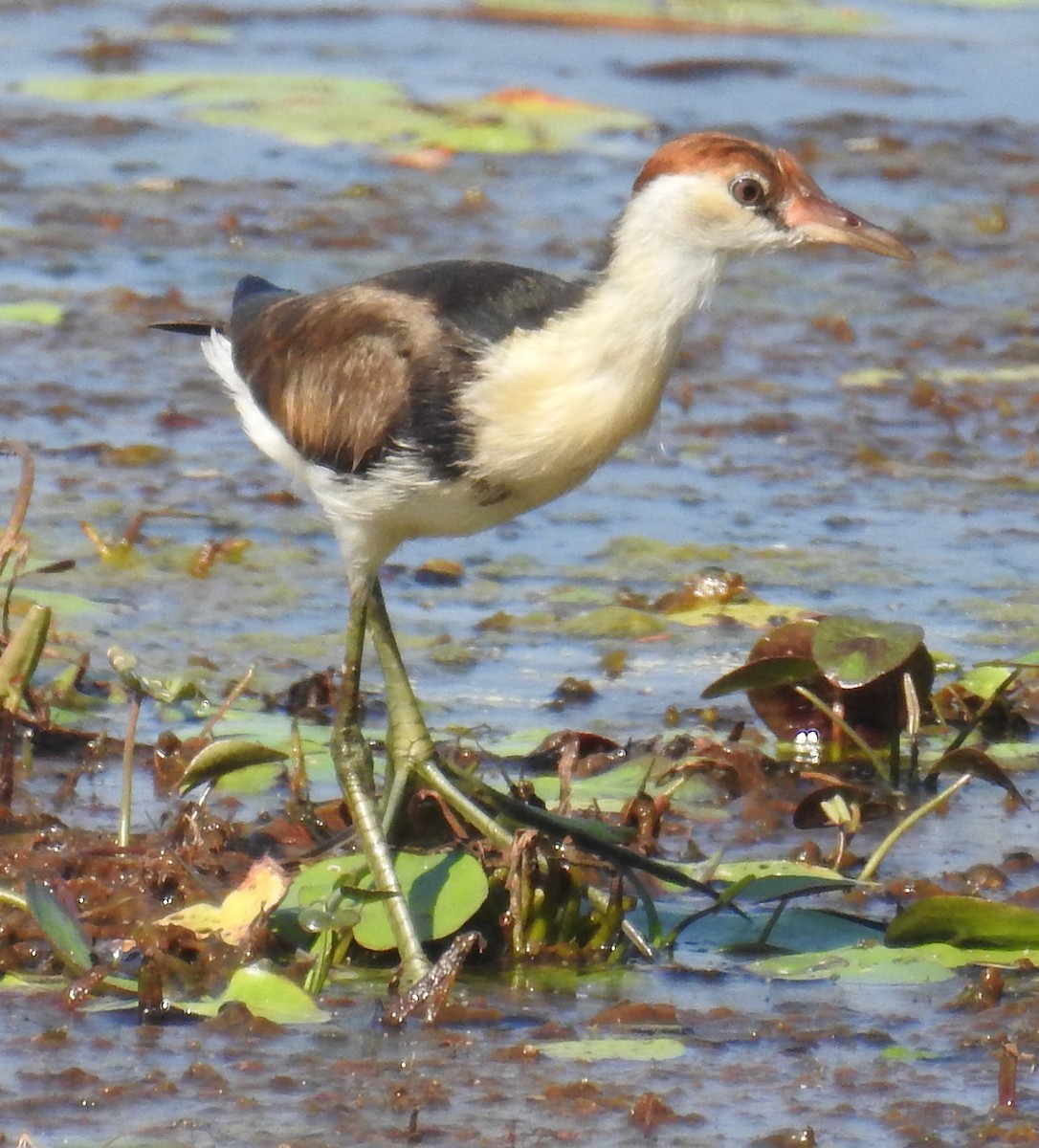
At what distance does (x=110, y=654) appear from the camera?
488 centimetres

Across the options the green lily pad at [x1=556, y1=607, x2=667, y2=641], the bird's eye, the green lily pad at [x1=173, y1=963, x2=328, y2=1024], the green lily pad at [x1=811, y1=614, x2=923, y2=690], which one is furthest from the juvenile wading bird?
the green lily pad at [x1=556, y1=607, x2=667, y2=641]

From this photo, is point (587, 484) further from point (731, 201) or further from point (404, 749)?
point (731, 201)

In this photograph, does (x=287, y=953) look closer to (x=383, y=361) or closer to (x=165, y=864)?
(x=165, y=864)

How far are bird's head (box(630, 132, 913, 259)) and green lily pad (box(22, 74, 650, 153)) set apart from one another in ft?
25.1

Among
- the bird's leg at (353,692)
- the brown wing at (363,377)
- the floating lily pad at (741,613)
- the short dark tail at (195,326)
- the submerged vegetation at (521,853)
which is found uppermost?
the brown wing at (363,377)

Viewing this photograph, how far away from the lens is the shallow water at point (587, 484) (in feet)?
12.7

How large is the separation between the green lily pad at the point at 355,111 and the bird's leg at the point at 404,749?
7.18 m

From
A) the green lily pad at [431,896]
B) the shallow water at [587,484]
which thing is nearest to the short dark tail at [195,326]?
the shallow water at [587,484]

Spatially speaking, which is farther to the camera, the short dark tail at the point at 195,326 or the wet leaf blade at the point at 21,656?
the short dark tail at the point at 195,326

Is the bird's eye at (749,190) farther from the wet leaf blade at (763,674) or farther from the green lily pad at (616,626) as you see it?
the green lily pad at (616,626)

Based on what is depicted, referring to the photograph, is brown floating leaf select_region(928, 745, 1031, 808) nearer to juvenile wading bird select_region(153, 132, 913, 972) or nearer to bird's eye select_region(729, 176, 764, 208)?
juvenile wading bird select_region(153, 132, 913, 972)

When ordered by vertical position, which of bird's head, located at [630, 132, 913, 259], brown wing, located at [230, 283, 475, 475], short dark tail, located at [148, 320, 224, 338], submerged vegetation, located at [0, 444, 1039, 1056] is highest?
bird's head, located at [630, 132, 913, 259]

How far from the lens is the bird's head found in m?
4.34

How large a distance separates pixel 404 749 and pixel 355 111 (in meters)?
7.77
